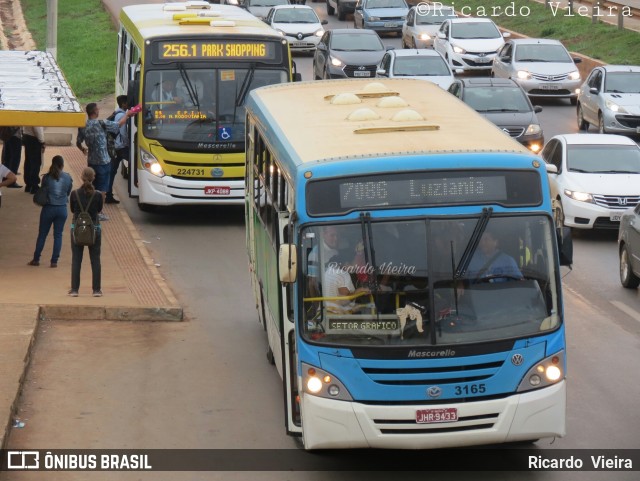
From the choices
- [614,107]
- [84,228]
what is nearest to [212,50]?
[84,228]

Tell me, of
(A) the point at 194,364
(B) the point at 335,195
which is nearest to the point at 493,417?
(B) the point at 335,195

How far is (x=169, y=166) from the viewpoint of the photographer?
858 inches

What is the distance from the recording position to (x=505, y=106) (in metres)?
28.5

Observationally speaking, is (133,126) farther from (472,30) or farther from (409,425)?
(472,30)

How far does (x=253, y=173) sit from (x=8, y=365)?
138 inches

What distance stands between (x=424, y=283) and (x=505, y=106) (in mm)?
18448

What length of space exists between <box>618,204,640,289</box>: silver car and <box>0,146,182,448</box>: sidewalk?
5987mm

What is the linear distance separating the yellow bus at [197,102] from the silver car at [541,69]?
51.9 feet

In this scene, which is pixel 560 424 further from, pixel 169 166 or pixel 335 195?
pixel 169 166

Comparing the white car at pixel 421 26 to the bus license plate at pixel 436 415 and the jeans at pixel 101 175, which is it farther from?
the bus license plate at pixel 436 415

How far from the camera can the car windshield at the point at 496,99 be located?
28406 mm

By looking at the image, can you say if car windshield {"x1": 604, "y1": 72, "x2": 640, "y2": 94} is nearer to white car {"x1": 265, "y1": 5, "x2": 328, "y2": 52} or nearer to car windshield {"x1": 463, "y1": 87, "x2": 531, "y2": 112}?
car windshield {"x1": 463, "y1": 87, "x2": 531, "y2": 112}

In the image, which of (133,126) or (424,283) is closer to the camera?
(424,283)

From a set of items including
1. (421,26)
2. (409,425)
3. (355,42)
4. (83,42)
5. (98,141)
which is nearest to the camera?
(409,425)
